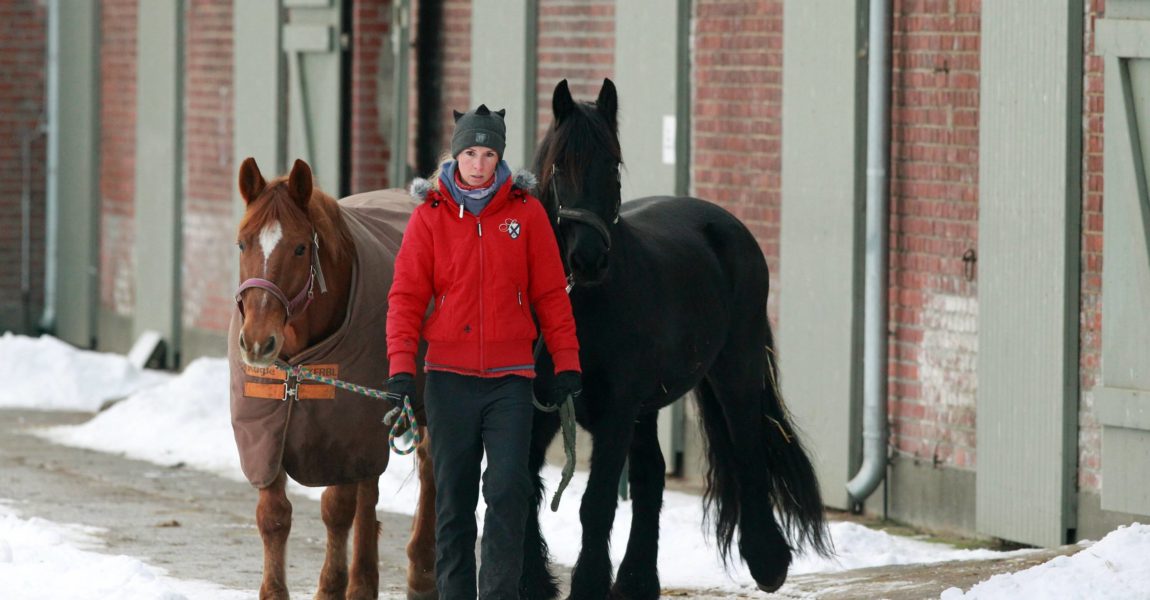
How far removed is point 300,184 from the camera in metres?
6.84

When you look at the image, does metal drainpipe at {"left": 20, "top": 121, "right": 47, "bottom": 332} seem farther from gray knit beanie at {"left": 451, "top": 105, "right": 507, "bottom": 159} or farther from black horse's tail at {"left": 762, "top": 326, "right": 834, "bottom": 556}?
gray knit beanie at {"left": 451, "top": 105, "right": 507, "bottom": 159}

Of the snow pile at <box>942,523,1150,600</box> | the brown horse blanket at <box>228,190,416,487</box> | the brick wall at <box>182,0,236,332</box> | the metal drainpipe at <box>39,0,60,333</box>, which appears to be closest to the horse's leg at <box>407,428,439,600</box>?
the brown horse blanket at <box>228,190,416,487</box>

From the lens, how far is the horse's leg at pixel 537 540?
6.86 m

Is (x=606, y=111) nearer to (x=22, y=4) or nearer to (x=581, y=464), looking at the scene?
(x=581, y=464)

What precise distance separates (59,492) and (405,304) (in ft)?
17.2

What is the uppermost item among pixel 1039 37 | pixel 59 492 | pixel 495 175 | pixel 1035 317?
pixel 1039 37

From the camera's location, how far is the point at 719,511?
805 centimetres

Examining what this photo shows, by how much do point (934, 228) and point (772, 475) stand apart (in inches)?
83.0

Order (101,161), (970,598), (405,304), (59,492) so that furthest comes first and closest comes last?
(101,161)
(59,492)
(970,598)
(405,304)

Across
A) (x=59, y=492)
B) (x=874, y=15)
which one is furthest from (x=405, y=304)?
(x=59, y=492)

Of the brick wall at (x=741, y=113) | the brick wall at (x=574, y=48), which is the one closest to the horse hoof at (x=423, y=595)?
the brick wall at (x=741, y=113)

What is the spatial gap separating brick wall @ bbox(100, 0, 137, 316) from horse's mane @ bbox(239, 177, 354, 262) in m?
9.77

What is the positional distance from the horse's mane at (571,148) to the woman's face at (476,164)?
1.09ft

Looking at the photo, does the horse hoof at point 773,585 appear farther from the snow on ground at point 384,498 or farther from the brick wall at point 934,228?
the brick wall at point 934,228
